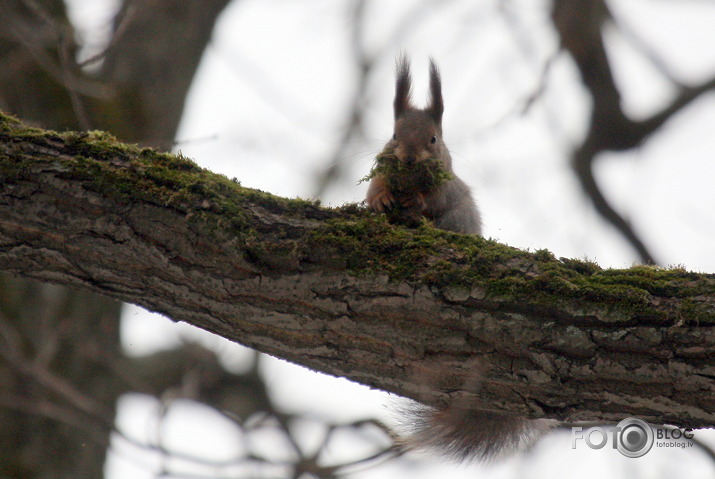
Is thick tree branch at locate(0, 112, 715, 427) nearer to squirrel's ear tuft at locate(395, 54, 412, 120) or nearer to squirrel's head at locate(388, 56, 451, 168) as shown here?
squirrel's head at locate(388, 56, 451, 168)

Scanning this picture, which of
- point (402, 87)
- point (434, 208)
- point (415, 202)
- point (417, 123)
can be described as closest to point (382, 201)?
point (415, 202)

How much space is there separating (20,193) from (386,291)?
42.4 inches

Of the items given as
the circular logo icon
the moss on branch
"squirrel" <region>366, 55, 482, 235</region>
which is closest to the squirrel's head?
"squirrel" <region>366, 55, 482, 235</region>

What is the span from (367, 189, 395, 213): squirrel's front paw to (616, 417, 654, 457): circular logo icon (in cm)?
119

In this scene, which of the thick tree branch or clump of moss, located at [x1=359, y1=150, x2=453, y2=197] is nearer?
the thick tree branch

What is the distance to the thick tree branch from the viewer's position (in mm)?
1824

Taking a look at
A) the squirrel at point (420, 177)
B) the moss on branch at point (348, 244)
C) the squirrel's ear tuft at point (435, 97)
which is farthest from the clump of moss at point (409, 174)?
the moss on branch at point (348, 244)

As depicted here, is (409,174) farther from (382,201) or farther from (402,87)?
(402,87)

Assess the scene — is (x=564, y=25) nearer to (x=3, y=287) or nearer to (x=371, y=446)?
(x=371, y=446)

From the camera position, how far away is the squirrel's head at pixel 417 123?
300 centimetres

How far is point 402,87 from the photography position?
11.1ft

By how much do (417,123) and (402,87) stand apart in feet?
0.89

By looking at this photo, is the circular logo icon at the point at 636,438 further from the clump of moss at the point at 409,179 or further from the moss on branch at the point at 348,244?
the clump of moss at the point at 409,179

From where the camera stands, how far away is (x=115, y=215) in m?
1.96
